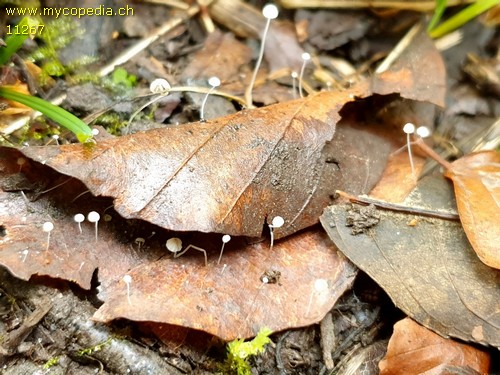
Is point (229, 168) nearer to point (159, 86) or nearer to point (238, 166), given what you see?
point (238, 166)

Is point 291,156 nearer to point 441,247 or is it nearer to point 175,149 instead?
point 175,149

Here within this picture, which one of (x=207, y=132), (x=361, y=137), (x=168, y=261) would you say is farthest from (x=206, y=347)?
(x=361, y=137)

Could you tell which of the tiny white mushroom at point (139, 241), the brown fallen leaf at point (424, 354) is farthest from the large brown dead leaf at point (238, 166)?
the brown fallen leaf at point (424, 354)

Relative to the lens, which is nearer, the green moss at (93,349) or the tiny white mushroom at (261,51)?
the green moss at (93,349)

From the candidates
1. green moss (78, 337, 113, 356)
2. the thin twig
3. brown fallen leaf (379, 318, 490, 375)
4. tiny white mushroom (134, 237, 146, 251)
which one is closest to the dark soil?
green moss (78, 337, 113, 356)

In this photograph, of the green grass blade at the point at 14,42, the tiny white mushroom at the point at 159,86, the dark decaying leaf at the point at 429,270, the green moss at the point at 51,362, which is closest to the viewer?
the green moss at the point at 51,362

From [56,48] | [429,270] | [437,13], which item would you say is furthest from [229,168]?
[437,13]

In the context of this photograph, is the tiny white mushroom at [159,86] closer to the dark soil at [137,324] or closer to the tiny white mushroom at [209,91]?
the dark soil at [137,324]

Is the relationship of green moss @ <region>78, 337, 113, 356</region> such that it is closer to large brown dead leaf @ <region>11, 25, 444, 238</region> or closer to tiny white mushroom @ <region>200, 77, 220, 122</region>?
large brown dead leaf @ <region>11, 25, 444, 238</region>
